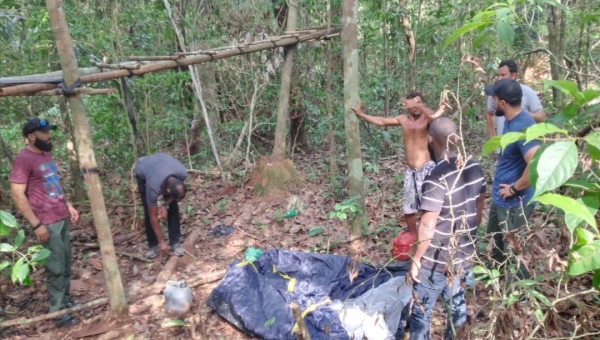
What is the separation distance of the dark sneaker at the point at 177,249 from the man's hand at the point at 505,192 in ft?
12.5

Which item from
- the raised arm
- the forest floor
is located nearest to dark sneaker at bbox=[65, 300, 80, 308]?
the forest floor

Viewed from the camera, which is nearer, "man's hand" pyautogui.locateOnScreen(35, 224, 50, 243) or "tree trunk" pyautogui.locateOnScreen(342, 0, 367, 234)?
"man's hand" pyautogui.locateOnScreen(35, 224, 50, 243)

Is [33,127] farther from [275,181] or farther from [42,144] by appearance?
[275,181]

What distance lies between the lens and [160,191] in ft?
15.8

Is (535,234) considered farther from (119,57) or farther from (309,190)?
(119,57)

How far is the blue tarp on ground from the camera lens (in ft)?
11.8

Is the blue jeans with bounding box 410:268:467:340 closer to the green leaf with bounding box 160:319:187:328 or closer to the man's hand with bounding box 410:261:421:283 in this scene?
the man's hand with bounding box 410:261:421:283

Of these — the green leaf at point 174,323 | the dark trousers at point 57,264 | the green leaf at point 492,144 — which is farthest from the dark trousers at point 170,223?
the green leaf at point 492,144

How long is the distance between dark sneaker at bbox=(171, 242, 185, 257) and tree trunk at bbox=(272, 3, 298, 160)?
225 centimetres

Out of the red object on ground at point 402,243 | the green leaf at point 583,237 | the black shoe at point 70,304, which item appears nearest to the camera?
the green leaf at point 583,237

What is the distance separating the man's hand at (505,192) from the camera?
3340 millimetres

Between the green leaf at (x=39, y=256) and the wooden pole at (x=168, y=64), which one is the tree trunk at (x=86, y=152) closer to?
the wooden pole at (x=168, y=64)

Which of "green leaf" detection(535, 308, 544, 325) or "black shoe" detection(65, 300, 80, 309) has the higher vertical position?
"green leaf" detection(535, 308, 544, 325)

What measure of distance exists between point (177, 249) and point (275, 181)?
1.99m
